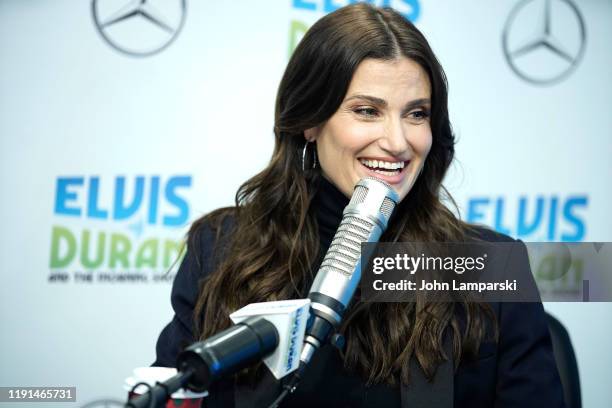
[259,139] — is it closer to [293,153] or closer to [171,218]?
[171,218]

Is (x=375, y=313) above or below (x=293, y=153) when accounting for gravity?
below

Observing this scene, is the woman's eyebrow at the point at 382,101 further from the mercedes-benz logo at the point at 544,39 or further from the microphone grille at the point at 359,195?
the mercedes-benz logo at the point at 544,39

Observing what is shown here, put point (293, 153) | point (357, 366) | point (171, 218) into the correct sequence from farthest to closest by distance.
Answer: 1. point (171, 218)
2. point (293, 153)
3. point (357, 366)

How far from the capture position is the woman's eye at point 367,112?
1.46 metres

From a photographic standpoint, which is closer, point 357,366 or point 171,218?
point 357,366

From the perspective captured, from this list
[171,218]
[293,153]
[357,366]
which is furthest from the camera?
[171,218]

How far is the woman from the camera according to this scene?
Answer: 1.44m

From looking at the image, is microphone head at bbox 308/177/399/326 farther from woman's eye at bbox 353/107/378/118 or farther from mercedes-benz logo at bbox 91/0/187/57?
mercedes-benz logo at bbox 91/0/187/57

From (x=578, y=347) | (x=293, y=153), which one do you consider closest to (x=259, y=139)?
(x=293, y=153)

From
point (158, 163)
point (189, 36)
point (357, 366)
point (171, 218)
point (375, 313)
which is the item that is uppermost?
point (189, 36)

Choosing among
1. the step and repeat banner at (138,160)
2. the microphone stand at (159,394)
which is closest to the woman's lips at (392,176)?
the microphone stand at (159,394)

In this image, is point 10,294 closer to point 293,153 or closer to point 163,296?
point 163,296

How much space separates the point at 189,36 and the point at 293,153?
0.89 metres

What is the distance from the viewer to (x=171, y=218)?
2.37m
